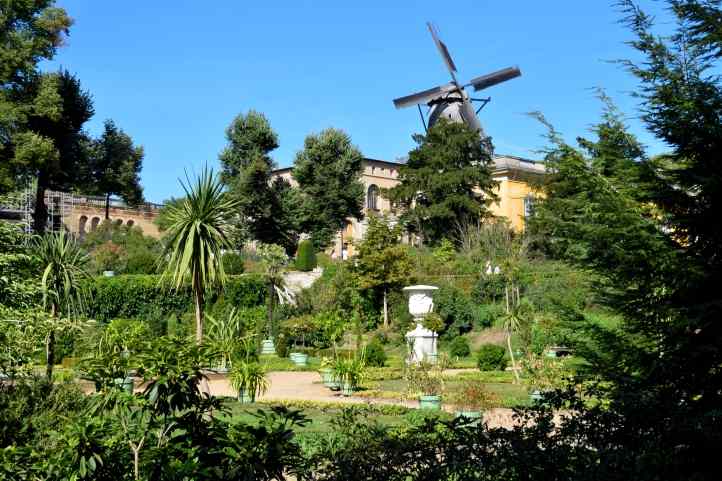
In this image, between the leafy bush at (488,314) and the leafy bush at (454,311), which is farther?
the leafy bush at (454,311)

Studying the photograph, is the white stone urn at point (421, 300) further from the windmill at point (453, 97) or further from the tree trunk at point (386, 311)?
the windmill at point (453, 97)

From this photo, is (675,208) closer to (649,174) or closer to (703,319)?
(649,174)

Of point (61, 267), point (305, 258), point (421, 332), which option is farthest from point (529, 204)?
point (61, 267)

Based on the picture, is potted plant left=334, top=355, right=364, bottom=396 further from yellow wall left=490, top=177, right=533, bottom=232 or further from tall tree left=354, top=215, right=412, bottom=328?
yellow wall left=490, top=177, right=533, bottom=232

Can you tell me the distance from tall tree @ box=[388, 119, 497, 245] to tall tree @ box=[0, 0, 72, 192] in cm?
1547

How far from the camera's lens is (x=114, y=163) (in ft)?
114

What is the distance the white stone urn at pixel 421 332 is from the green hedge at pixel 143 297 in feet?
27.9

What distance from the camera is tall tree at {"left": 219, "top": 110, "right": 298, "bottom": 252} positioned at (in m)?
34.6

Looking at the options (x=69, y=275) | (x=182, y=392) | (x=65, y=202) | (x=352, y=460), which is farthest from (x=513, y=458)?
(x=65, y=202)

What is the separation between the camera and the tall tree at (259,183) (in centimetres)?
3459

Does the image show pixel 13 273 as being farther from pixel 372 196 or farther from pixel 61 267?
pixel 372 196

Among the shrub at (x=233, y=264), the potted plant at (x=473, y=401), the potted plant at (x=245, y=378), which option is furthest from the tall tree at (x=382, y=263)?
the potted plant at (x=473, y=401)

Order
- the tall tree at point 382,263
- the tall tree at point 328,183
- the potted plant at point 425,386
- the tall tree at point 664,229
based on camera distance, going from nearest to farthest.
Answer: the tall tree at point 664,229, the potted plant at point 425,386, the tall tree at point 382,263, the tall tree at point 328,183

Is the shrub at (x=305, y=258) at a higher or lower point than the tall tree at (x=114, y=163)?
lower
